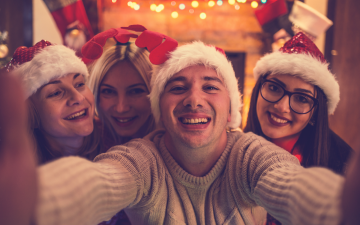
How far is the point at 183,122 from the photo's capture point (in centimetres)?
110

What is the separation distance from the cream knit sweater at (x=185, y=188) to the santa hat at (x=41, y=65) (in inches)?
23.8

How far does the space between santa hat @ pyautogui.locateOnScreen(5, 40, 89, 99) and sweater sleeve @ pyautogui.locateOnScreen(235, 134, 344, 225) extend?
1.07 metres

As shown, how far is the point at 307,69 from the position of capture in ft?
4.31

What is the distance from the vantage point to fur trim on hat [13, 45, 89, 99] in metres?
1.20

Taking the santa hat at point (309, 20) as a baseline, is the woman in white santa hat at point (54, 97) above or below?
below

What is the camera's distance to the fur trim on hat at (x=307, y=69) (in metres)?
1.32

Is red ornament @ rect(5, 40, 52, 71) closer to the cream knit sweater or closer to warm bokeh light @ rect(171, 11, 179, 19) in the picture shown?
the cream knit sweater

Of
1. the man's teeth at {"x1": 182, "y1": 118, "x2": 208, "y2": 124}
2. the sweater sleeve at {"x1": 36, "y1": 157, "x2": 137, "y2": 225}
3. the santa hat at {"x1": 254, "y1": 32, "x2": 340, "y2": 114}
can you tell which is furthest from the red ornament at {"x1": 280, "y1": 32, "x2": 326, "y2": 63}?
the sweater sleeve at {"x1": 36, "y1": 157, "x2": 137, "y2": 225}

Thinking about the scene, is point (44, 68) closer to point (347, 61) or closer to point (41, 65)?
point (41, 65)

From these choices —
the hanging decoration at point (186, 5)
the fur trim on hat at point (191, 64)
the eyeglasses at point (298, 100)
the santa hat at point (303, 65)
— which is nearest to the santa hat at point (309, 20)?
the santa hat at point (303, 65)

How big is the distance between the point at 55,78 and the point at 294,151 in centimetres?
151

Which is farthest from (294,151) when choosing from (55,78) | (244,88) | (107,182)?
(244,88)

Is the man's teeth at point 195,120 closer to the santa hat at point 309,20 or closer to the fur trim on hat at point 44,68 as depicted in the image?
the fur trim on hat at point 44,68

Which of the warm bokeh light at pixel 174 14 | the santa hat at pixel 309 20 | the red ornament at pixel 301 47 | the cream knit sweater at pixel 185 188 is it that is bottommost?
the cream knit sweater at pixel 185 188
